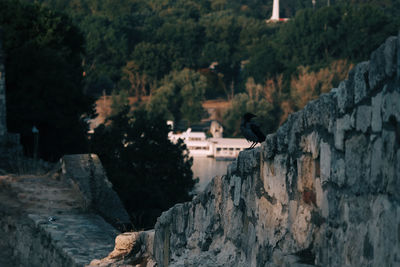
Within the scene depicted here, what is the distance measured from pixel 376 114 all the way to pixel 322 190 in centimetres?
64

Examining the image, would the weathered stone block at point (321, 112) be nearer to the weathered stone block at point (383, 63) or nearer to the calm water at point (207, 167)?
the weathered stone block at point (383, 63)

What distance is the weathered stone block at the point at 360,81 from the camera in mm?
2895

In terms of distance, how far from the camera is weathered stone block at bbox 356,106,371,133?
288cm

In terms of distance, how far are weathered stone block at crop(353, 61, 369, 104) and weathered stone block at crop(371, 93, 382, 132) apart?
92 millimetres

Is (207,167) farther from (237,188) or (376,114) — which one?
(376,114)

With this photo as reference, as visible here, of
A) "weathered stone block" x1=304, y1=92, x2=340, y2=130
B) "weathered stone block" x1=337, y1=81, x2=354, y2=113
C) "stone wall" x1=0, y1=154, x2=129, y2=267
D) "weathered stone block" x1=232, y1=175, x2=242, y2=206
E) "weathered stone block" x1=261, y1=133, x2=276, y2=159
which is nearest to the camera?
"weathered stone block" x1=337, y1=81, x2=354, y2=113

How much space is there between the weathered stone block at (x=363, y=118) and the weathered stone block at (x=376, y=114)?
0.15ft

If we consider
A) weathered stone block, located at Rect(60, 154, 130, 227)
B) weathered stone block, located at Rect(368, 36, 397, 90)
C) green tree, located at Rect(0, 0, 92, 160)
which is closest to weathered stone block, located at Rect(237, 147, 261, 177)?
weathered stone block, located at Rect(368, 36, 397, 90)

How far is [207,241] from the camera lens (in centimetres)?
472

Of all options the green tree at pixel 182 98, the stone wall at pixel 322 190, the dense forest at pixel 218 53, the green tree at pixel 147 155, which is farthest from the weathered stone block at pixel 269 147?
the green tree at pixel 182 98

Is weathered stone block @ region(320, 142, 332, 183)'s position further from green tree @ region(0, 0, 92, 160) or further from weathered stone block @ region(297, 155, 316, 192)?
green tree @ region(0, 0, 92, 160)

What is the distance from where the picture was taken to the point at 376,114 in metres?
2.79

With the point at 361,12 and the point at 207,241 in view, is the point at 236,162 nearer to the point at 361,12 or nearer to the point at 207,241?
the point at 207,241

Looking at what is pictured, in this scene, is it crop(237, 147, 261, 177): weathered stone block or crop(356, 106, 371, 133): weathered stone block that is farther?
crop(237, 147, 261, 177): weathered stone block
